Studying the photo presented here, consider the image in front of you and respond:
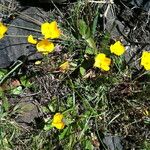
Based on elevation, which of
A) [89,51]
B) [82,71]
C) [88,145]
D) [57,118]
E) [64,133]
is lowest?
[88,145]

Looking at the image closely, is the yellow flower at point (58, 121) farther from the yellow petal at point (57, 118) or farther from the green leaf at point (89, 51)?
the green leaf at point (89, 51)

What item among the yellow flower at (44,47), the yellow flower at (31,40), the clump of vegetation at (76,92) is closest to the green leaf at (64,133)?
the clump of vegetation at (76,92)

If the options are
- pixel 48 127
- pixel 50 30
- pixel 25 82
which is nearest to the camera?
pixel 50 30

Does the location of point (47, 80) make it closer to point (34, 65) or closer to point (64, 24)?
point (34, 65)

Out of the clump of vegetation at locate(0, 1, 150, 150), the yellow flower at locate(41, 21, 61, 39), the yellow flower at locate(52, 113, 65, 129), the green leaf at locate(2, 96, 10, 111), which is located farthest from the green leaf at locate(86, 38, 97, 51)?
the green leaf at locate(2, 96, 10, 111)

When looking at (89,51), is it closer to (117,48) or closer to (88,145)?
(117,48)

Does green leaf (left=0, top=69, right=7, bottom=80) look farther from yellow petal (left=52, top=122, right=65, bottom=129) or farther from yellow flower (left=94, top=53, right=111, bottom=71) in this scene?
yellow flower (left=94, top=53, right=111, bottom=71)

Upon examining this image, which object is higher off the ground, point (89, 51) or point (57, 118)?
point (89, 51)

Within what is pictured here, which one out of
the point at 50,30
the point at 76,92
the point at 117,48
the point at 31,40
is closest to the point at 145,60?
the point at 117,48
